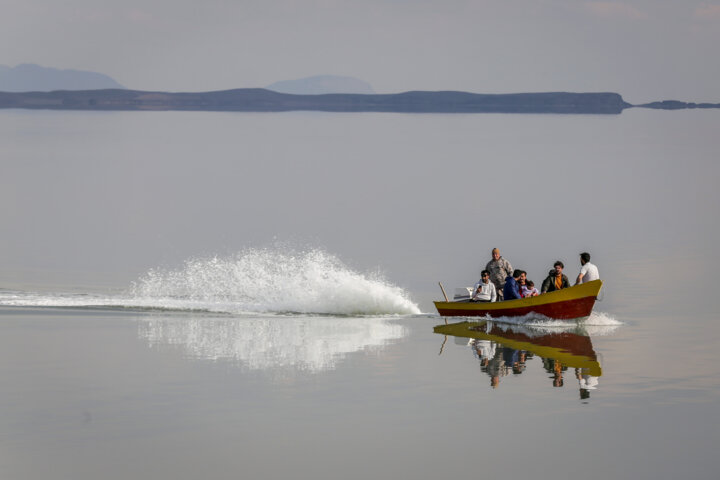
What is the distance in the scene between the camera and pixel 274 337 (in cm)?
3153

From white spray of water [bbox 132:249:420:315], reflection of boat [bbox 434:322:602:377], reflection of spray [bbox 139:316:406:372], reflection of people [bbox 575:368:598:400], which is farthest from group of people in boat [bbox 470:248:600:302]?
reflection of people [bbox 575:368:598:400]

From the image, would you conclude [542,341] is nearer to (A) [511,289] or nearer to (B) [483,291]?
(A) [511,289]

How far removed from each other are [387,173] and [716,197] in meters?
27.6

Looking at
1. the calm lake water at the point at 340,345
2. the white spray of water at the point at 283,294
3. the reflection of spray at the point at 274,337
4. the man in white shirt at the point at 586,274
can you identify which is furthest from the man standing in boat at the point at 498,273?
the reflection of spray at the point at 274,337

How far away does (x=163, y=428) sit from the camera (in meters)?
22.1

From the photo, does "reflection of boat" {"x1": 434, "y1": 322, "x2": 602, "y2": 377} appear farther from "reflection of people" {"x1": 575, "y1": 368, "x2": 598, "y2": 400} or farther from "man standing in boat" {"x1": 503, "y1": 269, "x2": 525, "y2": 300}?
"man standing in boat" {"x1": 503, "y1": 269, "x2": 525, "y2": 300}

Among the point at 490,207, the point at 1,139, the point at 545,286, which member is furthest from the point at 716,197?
the point at 1,139

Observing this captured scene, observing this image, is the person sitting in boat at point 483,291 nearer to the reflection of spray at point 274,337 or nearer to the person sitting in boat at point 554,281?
the person sitting in boat at point 554,281

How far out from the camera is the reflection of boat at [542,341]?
28766mm

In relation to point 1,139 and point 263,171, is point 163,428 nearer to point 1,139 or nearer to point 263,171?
point 263,171

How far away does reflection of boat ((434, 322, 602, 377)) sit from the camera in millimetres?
28766

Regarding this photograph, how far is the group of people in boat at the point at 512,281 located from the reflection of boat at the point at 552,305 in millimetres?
541

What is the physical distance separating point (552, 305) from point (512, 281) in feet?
4.85

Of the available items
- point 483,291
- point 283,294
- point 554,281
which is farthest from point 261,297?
point 554,281
